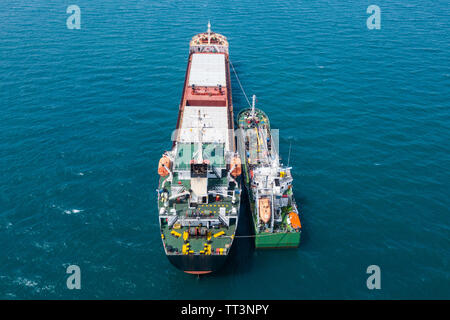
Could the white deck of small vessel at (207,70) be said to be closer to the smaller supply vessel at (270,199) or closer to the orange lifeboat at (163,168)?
the smaller supply vessel at (270,199)

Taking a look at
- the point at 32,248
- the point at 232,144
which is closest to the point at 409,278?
the point at 232,144

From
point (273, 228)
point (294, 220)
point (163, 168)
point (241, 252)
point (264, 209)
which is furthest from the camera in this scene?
point (163, 168)

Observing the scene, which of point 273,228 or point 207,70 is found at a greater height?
point 207,70

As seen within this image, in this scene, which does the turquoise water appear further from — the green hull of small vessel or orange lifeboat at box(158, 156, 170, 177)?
orange lifeboat at box(158, 156, 170, 177)

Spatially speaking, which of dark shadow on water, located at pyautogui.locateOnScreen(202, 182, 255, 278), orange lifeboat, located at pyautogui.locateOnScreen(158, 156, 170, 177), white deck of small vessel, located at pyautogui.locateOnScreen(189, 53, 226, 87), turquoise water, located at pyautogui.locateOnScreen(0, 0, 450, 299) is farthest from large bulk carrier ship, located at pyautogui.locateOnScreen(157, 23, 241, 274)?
white deck of small vessel, located at pyautogui.locateOnScreen(189, 53, 226, 87)

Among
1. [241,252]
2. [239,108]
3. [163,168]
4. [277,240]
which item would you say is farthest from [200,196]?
[239,108]

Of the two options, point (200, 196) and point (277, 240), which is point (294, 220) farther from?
point (200, 196)
